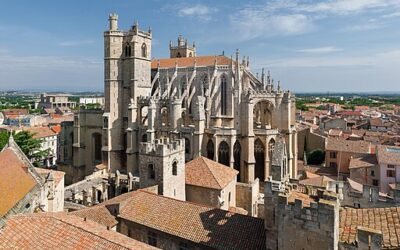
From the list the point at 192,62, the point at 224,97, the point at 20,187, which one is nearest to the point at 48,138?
the point at 192,62

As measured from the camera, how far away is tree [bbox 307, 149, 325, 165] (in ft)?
197

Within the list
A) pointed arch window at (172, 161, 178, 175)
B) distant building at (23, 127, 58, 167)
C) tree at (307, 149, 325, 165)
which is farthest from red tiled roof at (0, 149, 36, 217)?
distant building at (23, 127, 58, 167)

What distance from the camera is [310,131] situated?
2648 inches

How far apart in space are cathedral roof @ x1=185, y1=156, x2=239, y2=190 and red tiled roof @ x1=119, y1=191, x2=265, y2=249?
628cm

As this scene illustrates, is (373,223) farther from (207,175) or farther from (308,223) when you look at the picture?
(207,175)

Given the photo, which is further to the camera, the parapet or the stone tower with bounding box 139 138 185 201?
the stone tower with bounding box 139 138 185 201

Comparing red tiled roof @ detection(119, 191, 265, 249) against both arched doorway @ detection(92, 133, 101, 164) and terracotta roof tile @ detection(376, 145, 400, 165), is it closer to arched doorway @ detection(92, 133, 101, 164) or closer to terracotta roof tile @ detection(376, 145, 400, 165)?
terracotta roof tile @ detection(376, 145, 400, 165)

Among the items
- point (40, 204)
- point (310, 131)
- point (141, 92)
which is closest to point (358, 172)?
point (310, 131)

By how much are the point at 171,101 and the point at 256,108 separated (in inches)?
547

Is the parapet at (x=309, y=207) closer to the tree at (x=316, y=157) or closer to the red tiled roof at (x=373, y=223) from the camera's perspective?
the red tiled roof at (x=373, y=223)

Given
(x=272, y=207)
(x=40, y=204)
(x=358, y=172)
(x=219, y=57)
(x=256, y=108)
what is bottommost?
(x=358, y=172)

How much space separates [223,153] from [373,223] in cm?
2909

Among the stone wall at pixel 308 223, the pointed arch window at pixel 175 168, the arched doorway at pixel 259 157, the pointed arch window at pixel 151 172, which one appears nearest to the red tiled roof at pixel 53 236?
the stone wall at pixel 308 223

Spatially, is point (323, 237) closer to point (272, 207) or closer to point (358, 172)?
point (272, 207)
